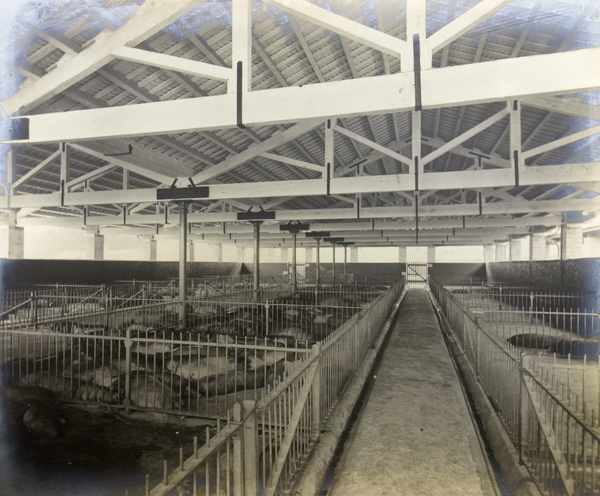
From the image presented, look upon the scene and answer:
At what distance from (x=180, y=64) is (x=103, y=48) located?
1.33m

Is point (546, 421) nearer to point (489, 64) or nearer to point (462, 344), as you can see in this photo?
point (489, 64)

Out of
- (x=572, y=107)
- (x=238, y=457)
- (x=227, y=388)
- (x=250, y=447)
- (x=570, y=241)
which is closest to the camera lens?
(x=238, y=457)

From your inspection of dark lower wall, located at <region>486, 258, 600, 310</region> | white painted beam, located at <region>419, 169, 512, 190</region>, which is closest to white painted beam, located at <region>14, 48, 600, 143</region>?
white painted beam, located at <region>419, 169, 512, 190</region>

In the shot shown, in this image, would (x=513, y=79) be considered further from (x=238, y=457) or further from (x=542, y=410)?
(x=238, y=457)

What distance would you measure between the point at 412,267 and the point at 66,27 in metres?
41.5

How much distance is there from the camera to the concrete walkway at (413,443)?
13.7ft

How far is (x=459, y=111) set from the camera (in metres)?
13.6

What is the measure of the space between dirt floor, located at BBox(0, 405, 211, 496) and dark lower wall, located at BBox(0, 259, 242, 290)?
15.2 metres

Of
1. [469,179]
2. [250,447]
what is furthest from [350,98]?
[469,179]

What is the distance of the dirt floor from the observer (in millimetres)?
4391

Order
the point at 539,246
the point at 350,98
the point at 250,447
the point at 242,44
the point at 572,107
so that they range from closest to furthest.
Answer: the point at 250,447 → the point at 350,98 → the point at 242,44 → the point at 572,107 → the point at 539,246

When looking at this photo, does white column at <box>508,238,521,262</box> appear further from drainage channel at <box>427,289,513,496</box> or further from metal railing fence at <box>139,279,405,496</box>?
metal railing fence at <box>139,279,405,496</box>

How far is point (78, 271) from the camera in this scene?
22.2m

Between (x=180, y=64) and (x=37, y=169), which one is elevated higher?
Answer: (x=37, y=169)
